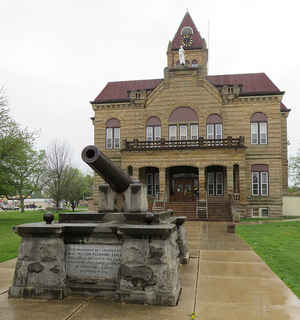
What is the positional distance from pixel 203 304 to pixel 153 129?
95.3 ft

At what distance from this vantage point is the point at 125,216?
21.3ft

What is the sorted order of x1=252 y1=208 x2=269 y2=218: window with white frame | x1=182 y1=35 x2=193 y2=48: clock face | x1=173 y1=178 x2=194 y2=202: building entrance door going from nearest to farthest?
x1=252 y1=208 x2=269 y2=218: window with white frame → x1=173 y1=178 x2=194 y2=202: building entrance door → x1=182 y1=35 x2=193 y2=48: clock face

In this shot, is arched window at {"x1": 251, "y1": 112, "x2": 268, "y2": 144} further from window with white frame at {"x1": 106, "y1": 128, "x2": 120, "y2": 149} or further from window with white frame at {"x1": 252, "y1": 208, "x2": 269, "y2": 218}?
window with white frame at {"x1": 106, "y1": 128, "x2": 120, "y2": 149}

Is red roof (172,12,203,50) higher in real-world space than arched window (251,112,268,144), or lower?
higher

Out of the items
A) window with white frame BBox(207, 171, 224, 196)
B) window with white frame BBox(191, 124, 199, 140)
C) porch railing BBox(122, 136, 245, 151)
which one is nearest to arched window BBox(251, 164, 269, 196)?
window with white frame BBox(207, 171, 224, 196)

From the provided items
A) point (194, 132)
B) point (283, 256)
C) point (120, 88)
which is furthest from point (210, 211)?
point (120, 88)

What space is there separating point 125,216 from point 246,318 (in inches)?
111

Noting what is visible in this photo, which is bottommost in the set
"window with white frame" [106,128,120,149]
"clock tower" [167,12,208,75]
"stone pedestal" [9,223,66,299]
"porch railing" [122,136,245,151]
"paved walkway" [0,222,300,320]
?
"paved walkway" [0,222,300,320]

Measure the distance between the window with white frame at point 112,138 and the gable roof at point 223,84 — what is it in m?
3.26

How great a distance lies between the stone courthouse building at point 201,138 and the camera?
29125 mm

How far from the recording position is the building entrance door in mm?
32250

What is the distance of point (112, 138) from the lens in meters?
35.2

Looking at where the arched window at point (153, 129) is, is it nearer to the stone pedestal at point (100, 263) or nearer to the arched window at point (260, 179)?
the arched window at point (260, 179)

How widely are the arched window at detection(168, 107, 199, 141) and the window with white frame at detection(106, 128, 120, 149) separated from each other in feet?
19.4
